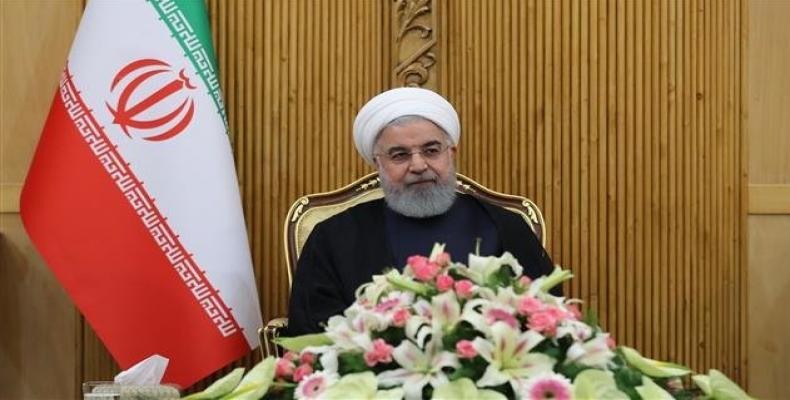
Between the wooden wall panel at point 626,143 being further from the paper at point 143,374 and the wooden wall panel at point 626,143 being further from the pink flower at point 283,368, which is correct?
the pink flower at point 283,368

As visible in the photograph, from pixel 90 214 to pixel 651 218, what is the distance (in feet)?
6.26

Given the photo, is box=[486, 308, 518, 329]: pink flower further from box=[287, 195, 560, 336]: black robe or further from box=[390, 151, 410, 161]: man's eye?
box=[390, 151, 410, 161]: man's eye

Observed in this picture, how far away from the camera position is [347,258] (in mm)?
3273

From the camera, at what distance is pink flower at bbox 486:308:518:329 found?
143 cm

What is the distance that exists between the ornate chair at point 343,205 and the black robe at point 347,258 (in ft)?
0.63

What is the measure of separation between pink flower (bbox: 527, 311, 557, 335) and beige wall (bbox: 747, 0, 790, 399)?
2919mm

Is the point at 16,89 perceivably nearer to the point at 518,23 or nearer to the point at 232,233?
the point at 232,233

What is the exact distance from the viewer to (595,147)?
Result: 4.07m

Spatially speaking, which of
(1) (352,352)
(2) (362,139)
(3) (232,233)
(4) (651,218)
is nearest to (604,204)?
(4) (651,218)

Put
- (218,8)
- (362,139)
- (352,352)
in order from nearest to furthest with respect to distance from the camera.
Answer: (352,352)
(362,139)
(218,8)

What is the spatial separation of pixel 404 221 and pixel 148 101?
2.89 ft

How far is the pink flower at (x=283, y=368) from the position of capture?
4.99 ft

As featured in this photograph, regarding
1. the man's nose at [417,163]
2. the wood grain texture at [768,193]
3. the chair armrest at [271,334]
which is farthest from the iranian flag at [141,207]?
the wood grain texture at [768,193]

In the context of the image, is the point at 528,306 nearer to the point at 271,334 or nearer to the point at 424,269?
the point at 424,269
